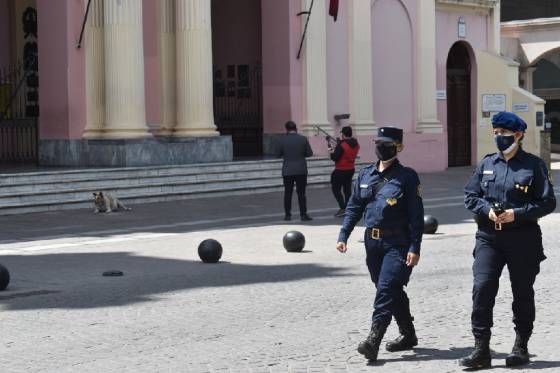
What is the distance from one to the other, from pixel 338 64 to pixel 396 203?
25466 mm

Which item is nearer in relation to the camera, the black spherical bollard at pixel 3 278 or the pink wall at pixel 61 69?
the black spherical bollard at pixel 3 278

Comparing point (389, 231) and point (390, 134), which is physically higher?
point (390, 134)

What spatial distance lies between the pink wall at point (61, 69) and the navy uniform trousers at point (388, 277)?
20196mm

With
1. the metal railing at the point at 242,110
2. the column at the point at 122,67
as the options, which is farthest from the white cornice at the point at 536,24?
the column at the point at 122,67

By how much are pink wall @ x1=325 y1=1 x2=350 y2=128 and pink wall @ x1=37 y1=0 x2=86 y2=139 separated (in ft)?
26.5

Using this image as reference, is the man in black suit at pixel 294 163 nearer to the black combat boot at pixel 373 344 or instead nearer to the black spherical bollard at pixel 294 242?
the black spherical bollard at pixel 294 242

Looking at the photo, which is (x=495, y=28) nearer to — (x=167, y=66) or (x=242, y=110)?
(x=242, y=110)

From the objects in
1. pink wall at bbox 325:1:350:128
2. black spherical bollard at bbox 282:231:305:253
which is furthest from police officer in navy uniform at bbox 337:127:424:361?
pink wall at bbox 325:1:350:128

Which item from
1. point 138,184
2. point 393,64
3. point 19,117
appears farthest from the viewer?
point 393,64

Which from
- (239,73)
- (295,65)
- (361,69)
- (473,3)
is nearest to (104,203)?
(295,65)

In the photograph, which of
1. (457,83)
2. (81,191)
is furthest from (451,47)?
(81,191)

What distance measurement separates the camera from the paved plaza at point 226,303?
874 cm

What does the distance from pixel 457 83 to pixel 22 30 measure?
48.7ft

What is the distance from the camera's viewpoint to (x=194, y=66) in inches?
1136
